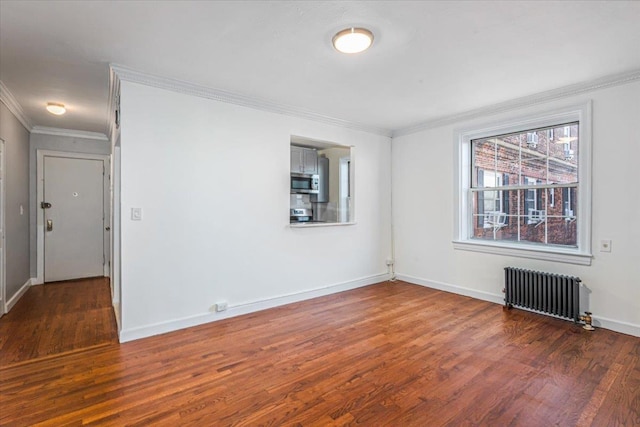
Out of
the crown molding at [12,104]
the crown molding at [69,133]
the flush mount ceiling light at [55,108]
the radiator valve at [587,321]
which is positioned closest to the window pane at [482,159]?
the radiator valve at [587,321]

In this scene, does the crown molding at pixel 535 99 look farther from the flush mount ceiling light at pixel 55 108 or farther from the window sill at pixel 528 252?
the flush mount ceiling light at pixel 55 108

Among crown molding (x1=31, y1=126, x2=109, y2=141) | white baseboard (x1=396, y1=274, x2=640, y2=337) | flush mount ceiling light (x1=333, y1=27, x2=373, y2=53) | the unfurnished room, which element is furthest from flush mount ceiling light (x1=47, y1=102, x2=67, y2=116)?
white baseboard (x1=396, y1=274, x2=640, y2=337)

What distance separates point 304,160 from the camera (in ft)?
19.7

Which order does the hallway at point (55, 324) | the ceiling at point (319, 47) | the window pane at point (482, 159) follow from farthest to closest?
1. the window pane at point (482, 159)
2. the hallway at point (55, 324)
3. the ceiling at point (319, 47)

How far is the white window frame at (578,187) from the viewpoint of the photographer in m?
3.44

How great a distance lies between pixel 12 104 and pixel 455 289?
616 centimetres

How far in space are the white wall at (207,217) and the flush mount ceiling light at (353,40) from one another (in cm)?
167

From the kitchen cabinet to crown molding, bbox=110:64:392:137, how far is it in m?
1.33

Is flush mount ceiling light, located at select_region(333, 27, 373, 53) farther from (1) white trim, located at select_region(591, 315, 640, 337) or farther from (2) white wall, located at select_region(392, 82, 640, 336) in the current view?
(1) white trim, located at select_region(591, 315, 640, 337)

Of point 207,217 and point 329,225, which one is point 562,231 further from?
point 207,217

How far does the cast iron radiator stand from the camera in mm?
3441

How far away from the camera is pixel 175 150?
10.9 feet

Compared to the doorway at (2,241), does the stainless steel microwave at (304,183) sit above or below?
above

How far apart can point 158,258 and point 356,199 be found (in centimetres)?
288
